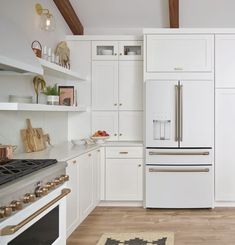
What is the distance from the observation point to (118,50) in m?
5.51

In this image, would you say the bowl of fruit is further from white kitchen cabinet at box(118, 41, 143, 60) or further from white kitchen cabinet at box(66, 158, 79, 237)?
white kitchen cabinet at box(66, 158, 79, 237)

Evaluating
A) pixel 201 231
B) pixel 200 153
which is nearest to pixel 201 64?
pixel 200 153

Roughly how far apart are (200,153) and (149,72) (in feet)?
4.30

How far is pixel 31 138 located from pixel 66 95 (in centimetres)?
131

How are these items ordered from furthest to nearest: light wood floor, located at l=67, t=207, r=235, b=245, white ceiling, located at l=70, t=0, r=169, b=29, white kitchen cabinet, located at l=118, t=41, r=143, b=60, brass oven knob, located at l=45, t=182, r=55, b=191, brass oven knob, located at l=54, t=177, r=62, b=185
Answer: white kitchen cabinet, located at l=118, t=41, r=143, b=60 < white ceiling, located at l=70, t=0, r=169, b=29 < light wood floor, located at l=67, t=207, r=235, b=245 < brass oven knob, located at l=54, t=177, r=62, b=185 < brass oven knob, located at l=45, t=182, r=55, b=191

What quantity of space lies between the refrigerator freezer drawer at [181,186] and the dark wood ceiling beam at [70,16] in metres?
2.40

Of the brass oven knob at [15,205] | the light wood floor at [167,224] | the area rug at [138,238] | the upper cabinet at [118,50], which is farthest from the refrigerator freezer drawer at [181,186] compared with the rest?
the brass oven knob at [15,205]

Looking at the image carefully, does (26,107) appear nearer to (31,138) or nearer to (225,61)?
(31,138)

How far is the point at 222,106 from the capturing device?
510 centimetres

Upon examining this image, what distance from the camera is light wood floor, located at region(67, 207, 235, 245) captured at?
152 inches

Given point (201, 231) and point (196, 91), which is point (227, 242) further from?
point (196, 91)

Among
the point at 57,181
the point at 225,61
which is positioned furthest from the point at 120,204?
the point at 57,181

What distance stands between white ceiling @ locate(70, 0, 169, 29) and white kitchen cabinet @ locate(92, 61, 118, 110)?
0.71 meters

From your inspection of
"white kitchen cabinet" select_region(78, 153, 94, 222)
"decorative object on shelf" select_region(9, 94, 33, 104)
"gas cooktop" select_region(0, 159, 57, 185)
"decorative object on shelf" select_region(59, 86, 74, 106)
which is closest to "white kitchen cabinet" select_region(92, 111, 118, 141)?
"decorative object on shelf" select_region(59, 86, 74, 106)
